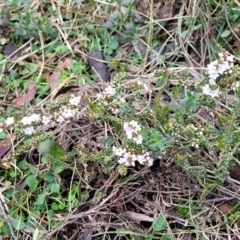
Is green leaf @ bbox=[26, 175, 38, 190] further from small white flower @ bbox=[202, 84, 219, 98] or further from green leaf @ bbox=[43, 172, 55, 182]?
small white flower @ bbox=[202, 84, 219, 98]

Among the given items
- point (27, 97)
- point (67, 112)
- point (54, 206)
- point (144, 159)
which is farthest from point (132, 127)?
point (27, 97)

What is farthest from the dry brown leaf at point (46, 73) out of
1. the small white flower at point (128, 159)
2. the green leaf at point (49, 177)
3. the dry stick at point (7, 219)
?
the small white flower at point (128, 159)

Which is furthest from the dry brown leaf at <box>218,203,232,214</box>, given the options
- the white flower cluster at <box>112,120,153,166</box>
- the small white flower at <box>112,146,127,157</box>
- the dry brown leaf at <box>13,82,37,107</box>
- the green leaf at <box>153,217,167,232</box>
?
the dry brown leaf at <box>13,82,37,107</box>

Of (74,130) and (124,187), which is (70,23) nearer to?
(74,130)

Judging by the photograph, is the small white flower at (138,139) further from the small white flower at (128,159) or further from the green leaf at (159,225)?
the green leaf at (159,225)

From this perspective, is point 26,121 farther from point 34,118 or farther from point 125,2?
point 125,2

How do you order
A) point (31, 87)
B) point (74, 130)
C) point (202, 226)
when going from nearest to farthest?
1. point (202, 226)
2. point (74, 130)
3. point (31, 87)

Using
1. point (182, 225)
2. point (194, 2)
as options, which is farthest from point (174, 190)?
point (194, 2)
